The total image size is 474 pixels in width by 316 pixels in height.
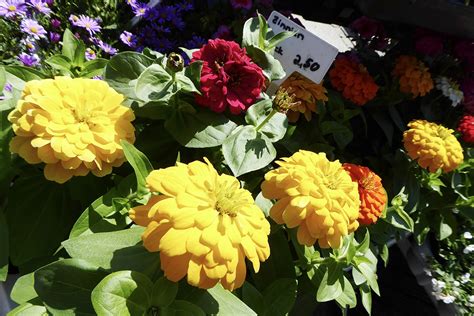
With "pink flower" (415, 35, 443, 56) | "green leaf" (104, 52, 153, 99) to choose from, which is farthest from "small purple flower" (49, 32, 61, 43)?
"pink flower" (415, 35, 443, 56)

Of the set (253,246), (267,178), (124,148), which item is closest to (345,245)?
→ (267,178)

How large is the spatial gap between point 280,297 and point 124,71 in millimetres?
515

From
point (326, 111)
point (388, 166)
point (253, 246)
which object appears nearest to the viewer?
point (253, 246)

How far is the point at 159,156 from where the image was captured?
0.87 metres

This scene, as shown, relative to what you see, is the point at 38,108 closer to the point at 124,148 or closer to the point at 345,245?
the point at 124,148

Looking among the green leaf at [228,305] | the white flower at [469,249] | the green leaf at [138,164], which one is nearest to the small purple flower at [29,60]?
the green leaf at [138,164]

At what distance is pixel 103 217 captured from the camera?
0.68 m

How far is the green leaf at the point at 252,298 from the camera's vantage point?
2.33 feet

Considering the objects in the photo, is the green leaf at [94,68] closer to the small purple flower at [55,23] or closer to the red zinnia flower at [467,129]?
the small purple flower at [55,23]

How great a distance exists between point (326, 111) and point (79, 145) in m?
0.76

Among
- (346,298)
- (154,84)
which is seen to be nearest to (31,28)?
(154,84)

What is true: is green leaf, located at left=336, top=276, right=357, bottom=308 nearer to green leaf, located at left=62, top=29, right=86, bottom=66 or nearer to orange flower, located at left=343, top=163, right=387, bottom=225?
orange flower, located at left=343, top=163, right=387, bottom=225

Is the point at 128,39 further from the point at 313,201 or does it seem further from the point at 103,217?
the point at 313,201

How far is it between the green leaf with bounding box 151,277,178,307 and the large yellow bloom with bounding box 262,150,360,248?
0.21 metres
